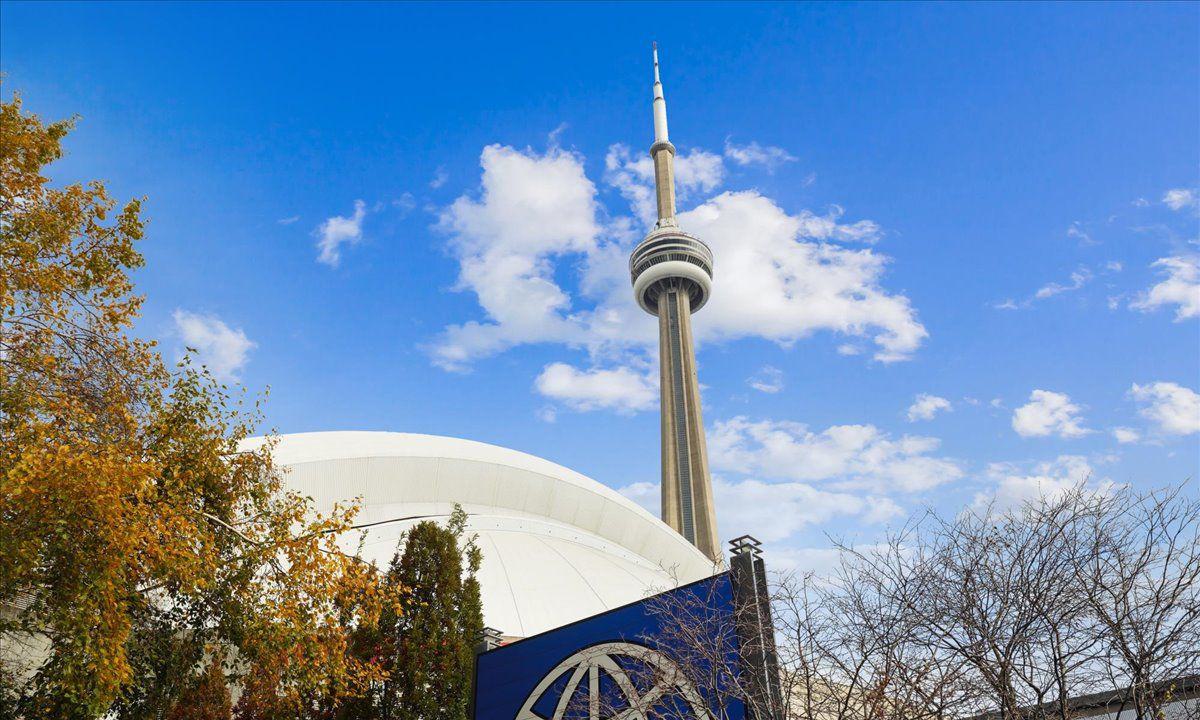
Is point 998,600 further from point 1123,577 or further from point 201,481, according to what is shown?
point 201,481

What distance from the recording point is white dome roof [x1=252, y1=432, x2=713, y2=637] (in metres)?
22.0

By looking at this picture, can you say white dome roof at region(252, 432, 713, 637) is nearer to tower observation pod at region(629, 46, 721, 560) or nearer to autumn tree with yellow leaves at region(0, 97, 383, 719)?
autumn tree with yellow leaves at region(0, 97, 383, 719)

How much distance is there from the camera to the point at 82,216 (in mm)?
9773

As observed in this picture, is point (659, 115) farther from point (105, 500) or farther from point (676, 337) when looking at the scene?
point (105, 500)

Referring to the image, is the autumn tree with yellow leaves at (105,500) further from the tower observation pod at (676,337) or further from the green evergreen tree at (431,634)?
the tower observation pod at (676,337)

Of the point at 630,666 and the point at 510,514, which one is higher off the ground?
the point at 510,514

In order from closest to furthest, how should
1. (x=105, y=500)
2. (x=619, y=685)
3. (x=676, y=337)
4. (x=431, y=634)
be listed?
(x=105, y=500) < (x=619, y=685) < (x=431, y=634) < (x=676, y=337)

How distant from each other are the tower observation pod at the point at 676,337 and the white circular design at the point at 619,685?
49461 millimetres

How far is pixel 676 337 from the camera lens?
7325 centimetres

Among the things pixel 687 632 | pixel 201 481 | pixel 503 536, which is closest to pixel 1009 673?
pixel 687 632

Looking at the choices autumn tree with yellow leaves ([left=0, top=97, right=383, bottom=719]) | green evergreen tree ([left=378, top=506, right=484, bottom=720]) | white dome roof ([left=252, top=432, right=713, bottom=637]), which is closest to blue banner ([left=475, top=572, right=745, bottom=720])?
green evergreen tree ([left=378, top=506, right=484, bottom=720])

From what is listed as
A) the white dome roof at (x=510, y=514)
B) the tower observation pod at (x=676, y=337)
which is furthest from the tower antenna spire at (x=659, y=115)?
the white dome roof at (x=510, y=514)

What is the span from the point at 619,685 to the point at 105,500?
7.66m

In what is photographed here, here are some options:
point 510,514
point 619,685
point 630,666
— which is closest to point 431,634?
point 619,685
